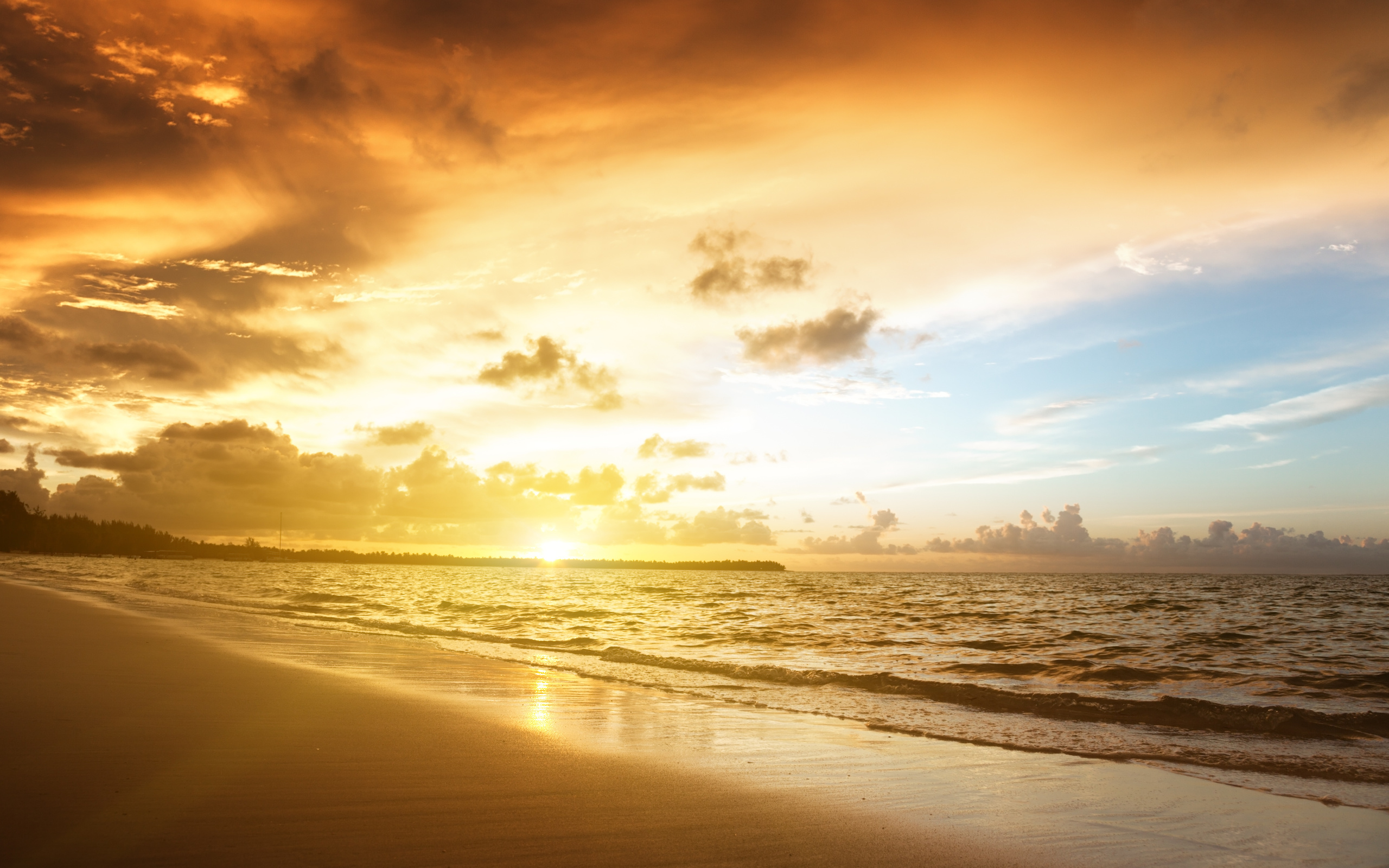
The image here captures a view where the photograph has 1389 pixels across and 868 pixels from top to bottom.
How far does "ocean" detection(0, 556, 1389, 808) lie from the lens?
10.5m

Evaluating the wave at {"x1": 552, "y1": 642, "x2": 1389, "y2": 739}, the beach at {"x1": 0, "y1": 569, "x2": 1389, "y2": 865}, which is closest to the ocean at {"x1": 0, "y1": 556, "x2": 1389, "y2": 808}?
the wave at {"x1": 552, "y1": 642, "x2": 1389, "y2": 739}

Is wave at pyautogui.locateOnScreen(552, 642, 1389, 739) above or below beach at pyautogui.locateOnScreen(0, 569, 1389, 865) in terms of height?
below

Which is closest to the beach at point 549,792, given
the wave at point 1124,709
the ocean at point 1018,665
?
the ocean at point 1018,665

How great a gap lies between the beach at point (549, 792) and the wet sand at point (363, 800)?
0.03 m

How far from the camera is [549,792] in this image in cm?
660

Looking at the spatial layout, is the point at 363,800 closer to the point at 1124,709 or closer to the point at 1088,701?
the point at 1124,709

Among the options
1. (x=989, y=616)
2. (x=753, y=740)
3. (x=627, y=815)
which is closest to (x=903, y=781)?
(x=753, y=740)

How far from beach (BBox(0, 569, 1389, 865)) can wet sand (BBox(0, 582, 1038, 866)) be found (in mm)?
26

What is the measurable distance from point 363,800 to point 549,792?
1.49m

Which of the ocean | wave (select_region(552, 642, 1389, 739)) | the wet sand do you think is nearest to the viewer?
the wet sand

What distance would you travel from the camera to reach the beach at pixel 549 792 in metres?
5.21

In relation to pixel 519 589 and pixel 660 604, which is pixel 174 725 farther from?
pixel 519 589

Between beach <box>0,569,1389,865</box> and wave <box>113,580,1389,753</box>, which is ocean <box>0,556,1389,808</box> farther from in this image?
beach <box>0,569,1389,865</box>

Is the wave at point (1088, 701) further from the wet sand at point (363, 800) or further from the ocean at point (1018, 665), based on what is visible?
the wet sand at point (363, 800)
